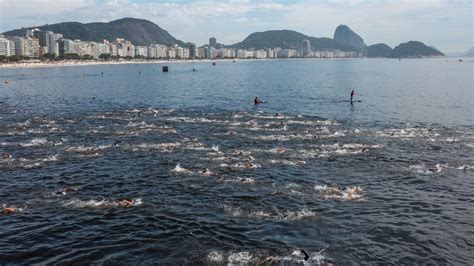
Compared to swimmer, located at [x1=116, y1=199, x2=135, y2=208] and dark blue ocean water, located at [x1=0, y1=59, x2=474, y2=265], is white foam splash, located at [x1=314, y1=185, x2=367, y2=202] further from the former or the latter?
swimmer, located at [x1=116, y1=199, x2=135, y2=208]

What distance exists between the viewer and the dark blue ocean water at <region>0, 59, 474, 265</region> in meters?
23.3

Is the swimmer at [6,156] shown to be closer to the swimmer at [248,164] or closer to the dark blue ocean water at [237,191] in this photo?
the dark blue ocean water at [237,191]

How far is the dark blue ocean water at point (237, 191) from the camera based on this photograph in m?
23.3

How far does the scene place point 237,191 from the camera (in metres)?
32.2

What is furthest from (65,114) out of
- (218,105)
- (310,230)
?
(310,230)

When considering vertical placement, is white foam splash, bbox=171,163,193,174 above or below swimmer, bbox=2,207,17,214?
above

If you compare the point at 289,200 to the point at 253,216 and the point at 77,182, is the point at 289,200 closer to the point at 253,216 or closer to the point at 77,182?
the point at 253,216

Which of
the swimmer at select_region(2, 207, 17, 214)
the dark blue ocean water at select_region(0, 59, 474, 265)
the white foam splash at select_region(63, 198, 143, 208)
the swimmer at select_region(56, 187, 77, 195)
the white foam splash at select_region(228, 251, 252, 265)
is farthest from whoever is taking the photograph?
the swimmer at select_region(56, 187, 77, 195)

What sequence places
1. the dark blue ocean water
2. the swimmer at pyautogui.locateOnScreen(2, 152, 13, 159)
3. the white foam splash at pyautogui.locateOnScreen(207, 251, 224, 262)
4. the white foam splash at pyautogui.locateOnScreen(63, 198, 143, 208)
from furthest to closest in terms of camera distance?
the swimmer at pyautogui.locateOnScreen(2, 152, 13, 159) < the white foam splash at pyautogui.locateOnScreen(63, 198, 143, 208) < the dark blue ocean water < the white foam splash at pyautogui.locateOnScreen(207, 251, 224, 262)

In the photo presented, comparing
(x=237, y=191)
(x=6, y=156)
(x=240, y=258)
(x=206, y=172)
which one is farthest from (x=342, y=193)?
(x=6, y=156)

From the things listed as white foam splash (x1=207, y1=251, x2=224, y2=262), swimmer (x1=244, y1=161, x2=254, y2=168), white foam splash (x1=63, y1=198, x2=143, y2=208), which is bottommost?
white foam splash (x1=207, y1=251, x2=224, y2=262)

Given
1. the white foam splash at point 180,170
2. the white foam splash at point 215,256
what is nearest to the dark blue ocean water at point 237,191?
the white foam splash at point 215,256

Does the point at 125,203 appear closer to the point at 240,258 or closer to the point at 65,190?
the point at 65,190

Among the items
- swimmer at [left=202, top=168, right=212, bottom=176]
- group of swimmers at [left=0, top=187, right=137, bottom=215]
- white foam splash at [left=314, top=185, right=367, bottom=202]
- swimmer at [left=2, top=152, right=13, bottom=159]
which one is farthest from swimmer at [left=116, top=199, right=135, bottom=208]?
swimmer at [left=2, top=152, right=13, bottom=159]
